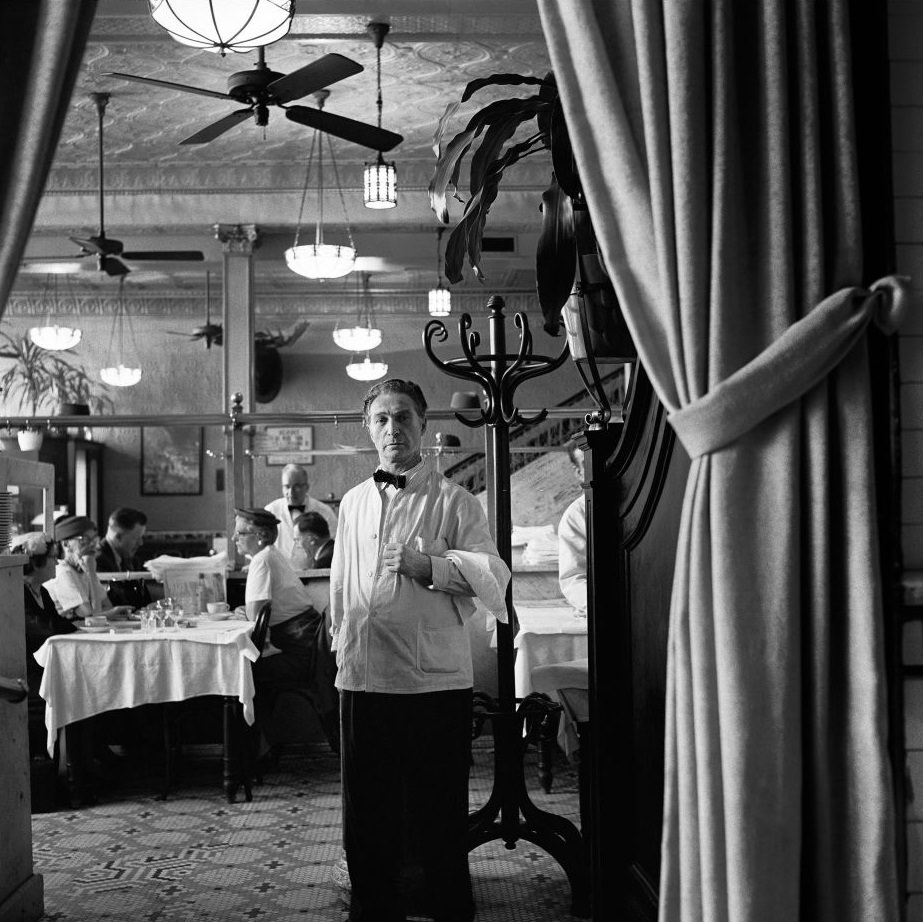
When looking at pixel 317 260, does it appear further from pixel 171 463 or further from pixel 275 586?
pixel 171 463

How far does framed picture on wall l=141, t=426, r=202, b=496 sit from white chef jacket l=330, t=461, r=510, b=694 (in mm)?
11634

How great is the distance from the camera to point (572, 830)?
3873 mm

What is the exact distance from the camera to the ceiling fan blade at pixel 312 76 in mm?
4789

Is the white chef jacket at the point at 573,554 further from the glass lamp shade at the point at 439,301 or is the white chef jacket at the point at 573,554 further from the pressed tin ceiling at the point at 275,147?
the glass lamp shade at the point at 439,301

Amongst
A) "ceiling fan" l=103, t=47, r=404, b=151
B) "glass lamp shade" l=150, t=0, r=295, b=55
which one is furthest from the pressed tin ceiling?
"glass lamp shade" l=150, t=0, r=295, b=55

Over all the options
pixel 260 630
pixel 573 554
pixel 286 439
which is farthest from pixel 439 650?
pixel 286 439

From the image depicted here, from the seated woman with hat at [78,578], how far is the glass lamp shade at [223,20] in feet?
10.2

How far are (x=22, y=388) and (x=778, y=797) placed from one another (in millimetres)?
13189

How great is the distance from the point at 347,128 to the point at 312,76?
1.99ft

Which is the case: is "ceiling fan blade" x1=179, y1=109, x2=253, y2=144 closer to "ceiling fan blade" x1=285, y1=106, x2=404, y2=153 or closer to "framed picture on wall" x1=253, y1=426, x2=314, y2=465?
"ceiling fan blade" x1=285, y1=106, x2=404, y2=153

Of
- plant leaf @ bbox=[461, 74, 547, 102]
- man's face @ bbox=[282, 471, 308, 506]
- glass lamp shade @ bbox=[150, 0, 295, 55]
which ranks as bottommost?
man's face @ bbox=[282, 471, 308, 506]

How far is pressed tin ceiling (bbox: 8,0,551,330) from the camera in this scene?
6.79 metres

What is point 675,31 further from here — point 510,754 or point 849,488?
point 510,754

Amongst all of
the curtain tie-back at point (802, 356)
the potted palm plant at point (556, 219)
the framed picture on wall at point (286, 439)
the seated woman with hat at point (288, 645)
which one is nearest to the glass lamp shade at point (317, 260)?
the seated woman with hat at point (288, 645)
